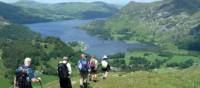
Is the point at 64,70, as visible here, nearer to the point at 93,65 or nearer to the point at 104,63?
the point at 93,65

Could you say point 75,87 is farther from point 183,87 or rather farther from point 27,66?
point 27,66

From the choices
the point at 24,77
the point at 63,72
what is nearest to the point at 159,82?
the point at 63,72

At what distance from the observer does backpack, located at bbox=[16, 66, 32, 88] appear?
29891 mm

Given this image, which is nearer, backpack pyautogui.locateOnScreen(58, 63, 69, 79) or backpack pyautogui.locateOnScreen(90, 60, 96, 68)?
backpack pyautogui.locateOnScreen(58, 63, 69, 79)

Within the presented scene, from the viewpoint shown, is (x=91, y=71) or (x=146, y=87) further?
(x=91, y=71)

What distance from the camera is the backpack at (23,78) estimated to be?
98.1ft

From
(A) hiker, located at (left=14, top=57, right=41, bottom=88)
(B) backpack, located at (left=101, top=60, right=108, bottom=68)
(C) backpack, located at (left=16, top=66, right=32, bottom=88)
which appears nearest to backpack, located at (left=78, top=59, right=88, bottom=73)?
(B) backpack, located at (left=101, top=60, right=108, bottom=68)

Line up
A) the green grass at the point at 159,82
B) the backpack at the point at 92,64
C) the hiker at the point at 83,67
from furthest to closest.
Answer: the backpack at the point at 92,64 → the green grass at the point at 159,82 → the hiker at the point at 83,67

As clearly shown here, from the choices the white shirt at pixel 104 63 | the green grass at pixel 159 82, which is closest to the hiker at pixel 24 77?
the green grass at pixel 159 82

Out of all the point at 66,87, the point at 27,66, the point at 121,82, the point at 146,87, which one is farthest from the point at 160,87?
the point at 27,66

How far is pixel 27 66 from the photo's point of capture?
29656mm

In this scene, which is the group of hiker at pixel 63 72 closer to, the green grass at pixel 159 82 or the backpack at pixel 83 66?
the backpack at pixel 83 66

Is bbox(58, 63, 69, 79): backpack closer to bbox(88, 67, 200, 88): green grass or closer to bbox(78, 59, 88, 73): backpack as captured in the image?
bbox(78, 59, 88, 73): backpack

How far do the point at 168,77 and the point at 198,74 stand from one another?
434 cm
